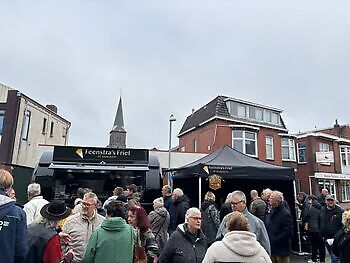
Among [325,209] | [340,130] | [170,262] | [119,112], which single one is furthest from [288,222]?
[119,112]

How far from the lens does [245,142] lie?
2444cm

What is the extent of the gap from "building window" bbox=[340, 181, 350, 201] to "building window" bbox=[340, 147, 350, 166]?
1.92 metres

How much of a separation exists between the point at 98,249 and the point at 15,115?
1975 cm

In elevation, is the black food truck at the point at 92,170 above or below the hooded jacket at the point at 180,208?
above

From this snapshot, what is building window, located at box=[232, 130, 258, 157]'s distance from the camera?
2420cm

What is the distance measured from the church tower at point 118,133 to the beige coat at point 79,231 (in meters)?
49.3

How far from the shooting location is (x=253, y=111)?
27078 millimetres

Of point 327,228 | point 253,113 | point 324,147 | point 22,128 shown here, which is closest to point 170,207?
point 327,228

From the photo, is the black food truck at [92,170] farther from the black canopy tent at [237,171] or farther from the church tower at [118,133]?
the church tower at [118,133]

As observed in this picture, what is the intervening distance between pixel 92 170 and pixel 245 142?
17.2 m

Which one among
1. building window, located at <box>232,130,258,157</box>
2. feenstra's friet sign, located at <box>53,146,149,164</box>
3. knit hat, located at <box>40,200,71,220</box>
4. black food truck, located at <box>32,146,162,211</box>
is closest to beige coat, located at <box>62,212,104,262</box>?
knit hat, located at <box>40,200,71,220</box>

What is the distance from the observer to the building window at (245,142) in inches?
953

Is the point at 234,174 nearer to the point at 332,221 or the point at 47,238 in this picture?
the point at 332,221

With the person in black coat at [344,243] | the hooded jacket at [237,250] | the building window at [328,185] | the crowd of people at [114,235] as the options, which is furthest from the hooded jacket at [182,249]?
the building window at [328,185]
